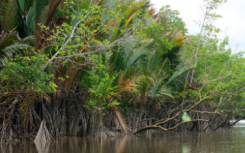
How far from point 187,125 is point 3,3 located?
13.8 meters

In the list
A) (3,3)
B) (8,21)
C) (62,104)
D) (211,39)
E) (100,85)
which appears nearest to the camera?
(3,3)

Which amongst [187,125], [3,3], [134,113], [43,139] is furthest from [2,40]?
[187,125]

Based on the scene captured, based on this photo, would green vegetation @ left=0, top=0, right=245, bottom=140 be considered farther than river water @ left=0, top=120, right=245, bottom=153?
Yes

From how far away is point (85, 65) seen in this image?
9922 mm

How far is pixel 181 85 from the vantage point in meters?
16.5

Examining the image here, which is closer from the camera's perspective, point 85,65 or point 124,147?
point 124,147

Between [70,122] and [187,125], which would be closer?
[70,122]

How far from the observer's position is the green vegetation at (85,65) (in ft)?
27.7

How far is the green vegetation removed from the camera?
8430 millimetres

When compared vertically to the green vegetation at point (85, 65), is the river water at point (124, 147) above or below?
below

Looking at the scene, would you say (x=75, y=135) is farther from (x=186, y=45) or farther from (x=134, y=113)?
(x=186, y=45)

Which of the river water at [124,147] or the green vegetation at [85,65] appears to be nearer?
the river water at [124,147]

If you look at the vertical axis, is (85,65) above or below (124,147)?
above

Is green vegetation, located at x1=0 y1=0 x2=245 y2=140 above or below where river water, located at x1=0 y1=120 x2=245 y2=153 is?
above
